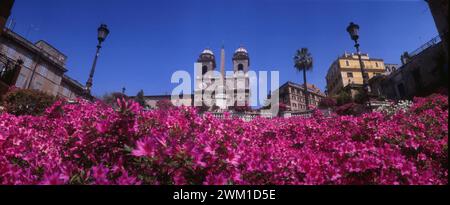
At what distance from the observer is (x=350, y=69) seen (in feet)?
190

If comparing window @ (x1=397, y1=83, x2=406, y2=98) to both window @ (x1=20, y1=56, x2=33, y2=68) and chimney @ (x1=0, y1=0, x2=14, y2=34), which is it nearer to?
chimney @ (x1=0, y1=0, x2=14, y2=34)

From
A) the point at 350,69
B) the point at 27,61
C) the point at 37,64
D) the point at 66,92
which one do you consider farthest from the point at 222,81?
the point at 27,61

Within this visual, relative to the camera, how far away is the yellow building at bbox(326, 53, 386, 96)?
57.2 meters

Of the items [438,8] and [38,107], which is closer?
[38,107]

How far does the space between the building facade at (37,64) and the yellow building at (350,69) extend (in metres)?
49.6

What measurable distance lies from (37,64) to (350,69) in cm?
5640

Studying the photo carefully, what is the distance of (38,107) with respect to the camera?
11.3 meters

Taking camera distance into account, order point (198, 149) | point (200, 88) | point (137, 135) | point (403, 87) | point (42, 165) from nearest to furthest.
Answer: point (198, 149) → point (42, 165) → point (137, 135) → point (403, 87) → point (200, 88)

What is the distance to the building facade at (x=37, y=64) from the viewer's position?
28.1 meters

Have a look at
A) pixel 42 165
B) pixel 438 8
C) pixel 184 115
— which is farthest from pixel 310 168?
pixel 438 8

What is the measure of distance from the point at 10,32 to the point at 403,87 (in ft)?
151

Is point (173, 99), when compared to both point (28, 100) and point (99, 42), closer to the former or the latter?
point (99, 42)
